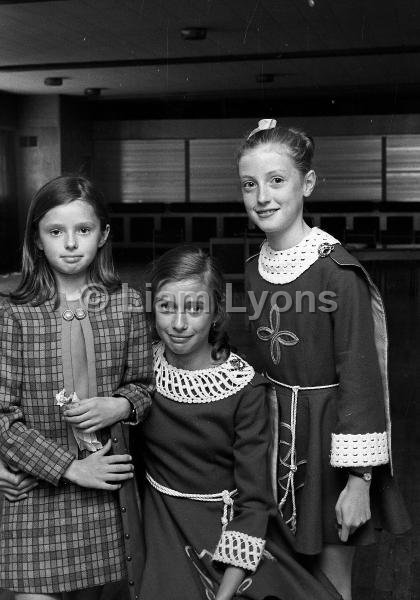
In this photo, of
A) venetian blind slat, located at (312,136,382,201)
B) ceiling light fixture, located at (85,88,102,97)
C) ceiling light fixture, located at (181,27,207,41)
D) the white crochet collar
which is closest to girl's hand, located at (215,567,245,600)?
the white crochet collar

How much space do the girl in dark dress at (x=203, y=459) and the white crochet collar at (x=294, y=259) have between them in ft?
0.39

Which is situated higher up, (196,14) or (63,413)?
(196,14)

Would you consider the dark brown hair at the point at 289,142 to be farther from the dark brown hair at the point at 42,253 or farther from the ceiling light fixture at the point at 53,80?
the ceiling light fixture at the point at 53,80

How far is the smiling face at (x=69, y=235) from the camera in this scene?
1.53 meters

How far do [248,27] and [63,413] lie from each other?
713 centimetres

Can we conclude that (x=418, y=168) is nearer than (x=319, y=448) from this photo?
No

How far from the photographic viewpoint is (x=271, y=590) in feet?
5.05

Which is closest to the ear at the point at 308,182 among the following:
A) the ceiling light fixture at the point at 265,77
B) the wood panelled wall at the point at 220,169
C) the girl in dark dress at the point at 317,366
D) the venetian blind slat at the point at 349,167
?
the girl in dark dress at the point at 317,366

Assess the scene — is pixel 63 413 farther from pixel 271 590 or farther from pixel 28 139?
pixel 28 139

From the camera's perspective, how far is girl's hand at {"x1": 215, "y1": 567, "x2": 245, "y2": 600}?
1482 millimetres

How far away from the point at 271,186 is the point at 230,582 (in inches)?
29.7

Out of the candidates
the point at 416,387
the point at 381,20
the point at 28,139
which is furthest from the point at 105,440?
the point at 28,139

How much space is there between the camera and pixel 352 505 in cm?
158

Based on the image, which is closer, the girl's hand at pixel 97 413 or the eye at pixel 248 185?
the girl's hand at pixel 97 413
